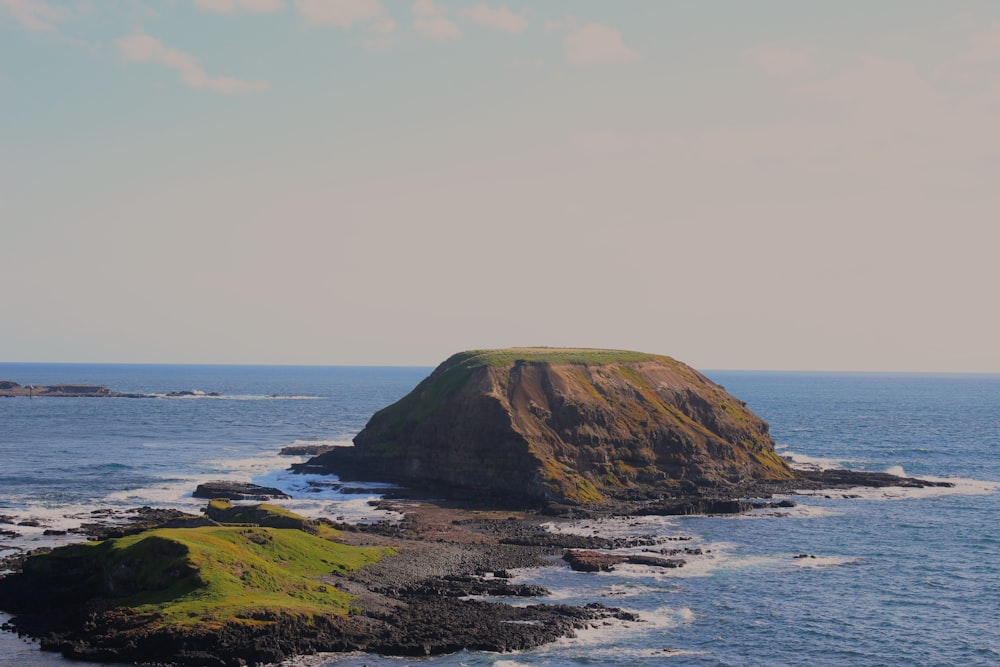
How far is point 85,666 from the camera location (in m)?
50.5

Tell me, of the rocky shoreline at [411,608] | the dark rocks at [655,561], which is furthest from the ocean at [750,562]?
the rocky shoreline at [411,608]

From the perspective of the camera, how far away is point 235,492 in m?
104

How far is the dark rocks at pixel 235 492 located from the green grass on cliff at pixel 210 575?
34.3 m

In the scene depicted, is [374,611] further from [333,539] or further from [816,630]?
[816,630]

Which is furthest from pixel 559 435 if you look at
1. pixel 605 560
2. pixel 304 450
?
pixel 304 450

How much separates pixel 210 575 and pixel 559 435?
6013 cm

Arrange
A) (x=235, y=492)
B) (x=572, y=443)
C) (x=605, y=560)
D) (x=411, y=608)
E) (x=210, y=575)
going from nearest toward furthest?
(x=210, y=575) → (x=411, y=608) → (x=605, y=560) → (x=235, y=492) → (x=572, y=443)

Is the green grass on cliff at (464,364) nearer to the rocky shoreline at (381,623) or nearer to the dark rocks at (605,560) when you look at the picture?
the dark rocks at (605,560)

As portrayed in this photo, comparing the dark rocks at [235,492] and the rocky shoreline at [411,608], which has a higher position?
the dark rocks at [235,492]

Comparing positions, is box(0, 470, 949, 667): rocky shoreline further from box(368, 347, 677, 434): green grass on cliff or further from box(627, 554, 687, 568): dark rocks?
box(368, 347, 677, 434): green grass on cliff

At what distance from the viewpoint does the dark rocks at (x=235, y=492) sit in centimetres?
10281

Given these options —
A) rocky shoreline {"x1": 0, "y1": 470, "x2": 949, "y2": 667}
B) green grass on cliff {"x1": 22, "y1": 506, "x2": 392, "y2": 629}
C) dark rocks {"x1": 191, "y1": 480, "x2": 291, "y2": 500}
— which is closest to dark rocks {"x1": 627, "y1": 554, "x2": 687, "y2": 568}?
rocky shoreline {"x1": 0, "y1": 470, "x2": 949, "y2": 667}

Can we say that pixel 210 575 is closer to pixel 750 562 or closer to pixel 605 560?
pixel 605 560

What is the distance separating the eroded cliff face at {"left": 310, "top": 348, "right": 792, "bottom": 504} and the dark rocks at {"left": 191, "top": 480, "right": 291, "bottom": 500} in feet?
47.7
